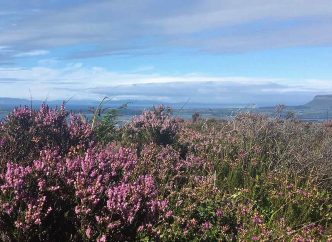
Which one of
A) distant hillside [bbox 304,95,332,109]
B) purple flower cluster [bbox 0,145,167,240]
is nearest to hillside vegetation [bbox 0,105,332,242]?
purple flower cluster [bbox 0,145,167,240]

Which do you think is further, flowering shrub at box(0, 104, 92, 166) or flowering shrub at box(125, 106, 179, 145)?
flowering shrub at box(125, 106, 179, 145)

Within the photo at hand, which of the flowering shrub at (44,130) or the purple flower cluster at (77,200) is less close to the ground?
the flowering shrub at (44,130)

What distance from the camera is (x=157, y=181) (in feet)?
21.7

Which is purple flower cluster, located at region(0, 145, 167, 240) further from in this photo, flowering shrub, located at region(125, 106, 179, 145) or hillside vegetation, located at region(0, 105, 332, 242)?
flowering shrub, located at region(125, 106, 179, 145)

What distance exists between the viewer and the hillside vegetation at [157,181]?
4109 millimetres

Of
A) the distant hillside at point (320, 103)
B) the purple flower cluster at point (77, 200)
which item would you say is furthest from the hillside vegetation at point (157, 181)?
the distant hillside at point (320, 103)

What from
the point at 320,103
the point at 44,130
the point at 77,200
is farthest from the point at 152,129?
the point at 320,103

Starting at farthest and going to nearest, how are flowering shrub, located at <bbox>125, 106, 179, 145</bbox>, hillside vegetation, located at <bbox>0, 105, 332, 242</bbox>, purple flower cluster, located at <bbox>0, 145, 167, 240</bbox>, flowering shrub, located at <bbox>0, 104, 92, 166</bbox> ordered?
flowering shrub, located at <bbox>125, 106, 179, 145</bbox>, flowering shrub, located at <bbox>0, 104, 92, 166</bbox>, hillside vegetation, located at <bbox>0, 105, 332, 242</bbox>, purple flower cluster, located at <bbox>0, 145, 167, 240</bbox>

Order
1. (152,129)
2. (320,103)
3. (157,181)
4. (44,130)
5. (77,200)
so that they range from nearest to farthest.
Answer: (77,200) → (157,181) → (44,130) → (152,129) → (320,103)

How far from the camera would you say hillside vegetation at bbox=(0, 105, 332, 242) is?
411 centimetres

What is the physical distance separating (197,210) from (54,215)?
194 centimetres

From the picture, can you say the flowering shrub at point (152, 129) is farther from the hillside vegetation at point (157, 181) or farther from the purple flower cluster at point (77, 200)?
the purple flower cluster at point (77, 200)

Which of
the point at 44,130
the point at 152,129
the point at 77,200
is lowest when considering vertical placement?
the point at 77,200

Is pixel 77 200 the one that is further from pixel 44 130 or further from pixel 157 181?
pixel 44 130
